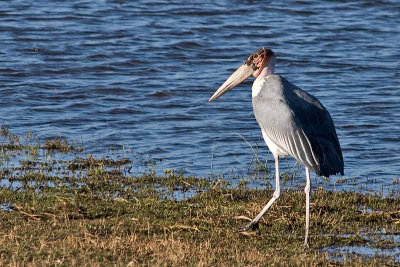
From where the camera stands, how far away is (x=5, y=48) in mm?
16609

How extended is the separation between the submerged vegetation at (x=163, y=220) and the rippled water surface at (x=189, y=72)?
46.6 inches

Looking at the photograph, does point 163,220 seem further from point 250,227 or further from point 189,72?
point 189,72

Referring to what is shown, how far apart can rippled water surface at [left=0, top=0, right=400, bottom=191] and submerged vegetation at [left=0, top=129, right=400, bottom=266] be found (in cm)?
118

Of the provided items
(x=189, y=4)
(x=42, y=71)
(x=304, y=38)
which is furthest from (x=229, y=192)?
(x=189, y=4)

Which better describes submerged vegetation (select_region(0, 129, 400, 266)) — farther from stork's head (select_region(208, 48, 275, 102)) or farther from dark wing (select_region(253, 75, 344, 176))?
stork's head (select_region(208, 48, 275, 102))

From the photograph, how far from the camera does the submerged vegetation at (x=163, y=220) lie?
6.22 metres

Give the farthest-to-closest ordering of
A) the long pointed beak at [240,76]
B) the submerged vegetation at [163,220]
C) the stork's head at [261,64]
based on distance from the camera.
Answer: the long pointed beak at [240,76]
the stork's head at [261,64]
the submerged vegetation at [163,220]

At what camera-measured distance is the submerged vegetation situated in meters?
6.22

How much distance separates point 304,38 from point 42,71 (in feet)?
19.7

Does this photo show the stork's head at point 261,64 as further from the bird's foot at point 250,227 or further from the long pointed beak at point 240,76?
the bird's foot at point 250,227

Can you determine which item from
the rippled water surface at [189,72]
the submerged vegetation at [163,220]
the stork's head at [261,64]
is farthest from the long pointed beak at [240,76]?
the rippled water surface at [189,72]

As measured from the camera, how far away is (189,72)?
1566 cm

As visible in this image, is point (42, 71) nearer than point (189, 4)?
Yes

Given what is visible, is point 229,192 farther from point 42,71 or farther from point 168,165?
point 42,71
